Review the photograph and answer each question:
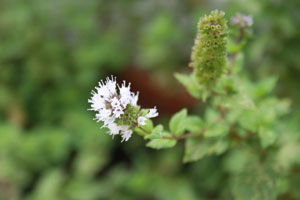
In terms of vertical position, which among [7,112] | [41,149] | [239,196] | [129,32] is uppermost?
[129,32]

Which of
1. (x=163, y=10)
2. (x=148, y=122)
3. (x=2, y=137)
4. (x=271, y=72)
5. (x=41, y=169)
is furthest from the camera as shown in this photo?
(x=163, y=10)

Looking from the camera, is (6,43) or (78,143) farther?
(6,43)

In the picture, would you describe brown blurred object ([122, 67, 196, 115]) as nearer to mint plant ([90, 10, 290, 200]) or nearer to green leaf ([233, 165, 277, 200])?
mint plant ([90, 10, 290, 200])

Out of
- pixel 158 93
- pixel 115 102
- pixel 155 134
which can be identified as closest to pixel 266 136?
pixel 155 134

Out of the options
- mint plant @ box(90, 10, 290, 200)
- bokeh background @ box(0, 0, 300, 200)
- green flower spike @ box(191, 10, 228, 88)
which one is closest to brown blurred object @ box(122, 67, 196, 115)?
bokeh background @ box(0, 0, 300, 200)

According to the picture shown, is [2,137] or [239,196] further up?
[2,137]

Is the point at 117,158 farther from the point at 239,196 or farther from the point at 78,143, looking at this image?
the point at 239,196

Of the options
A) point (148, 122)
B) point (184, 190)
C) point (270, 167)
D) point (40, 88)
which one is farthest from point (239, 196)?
point (40, 88)
